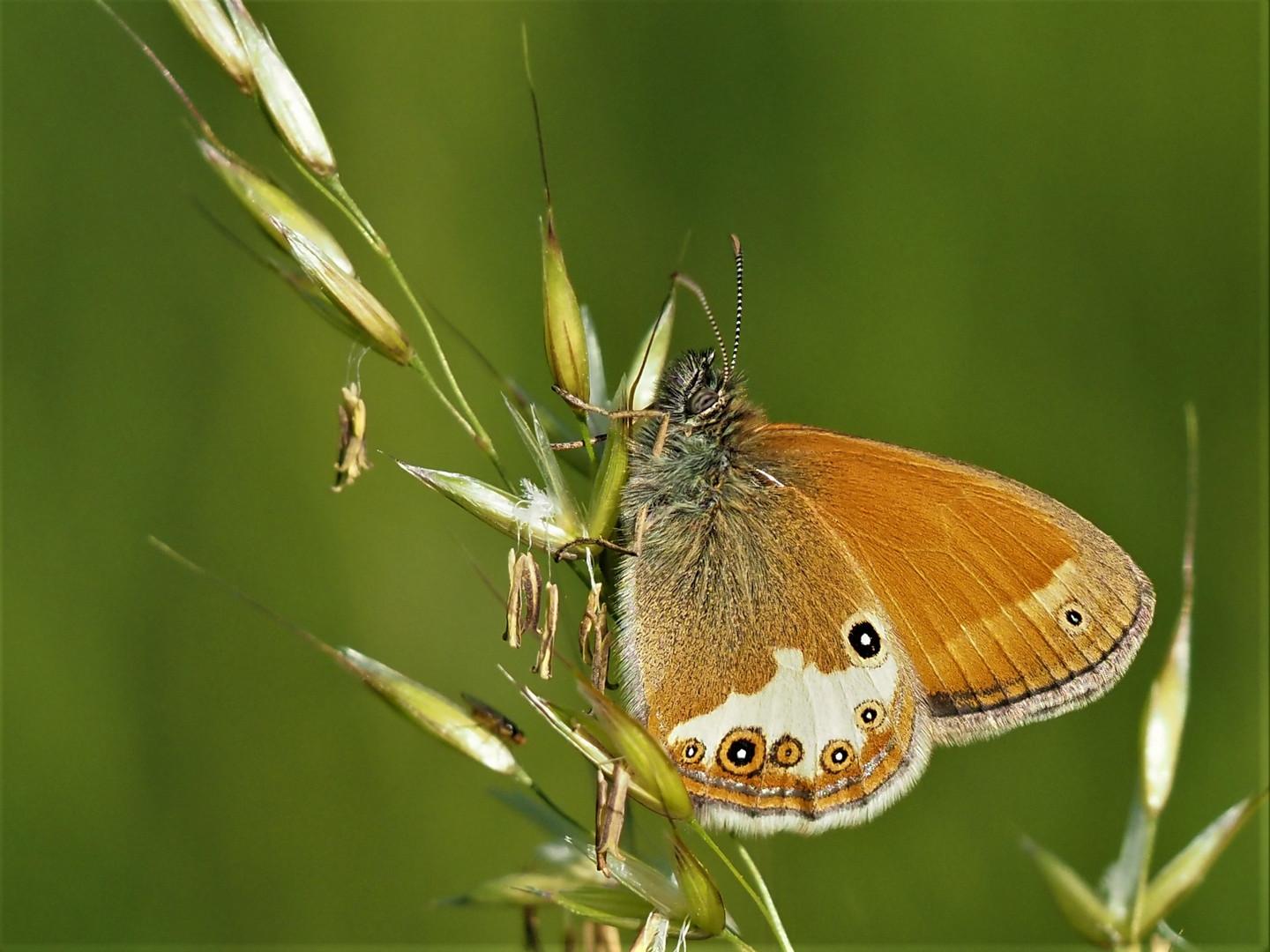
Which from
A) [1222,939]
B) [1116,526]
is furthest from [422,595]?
[1222,939]

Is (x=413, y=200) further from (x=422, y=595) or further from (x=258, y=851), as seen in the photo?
(x=258, y=851)

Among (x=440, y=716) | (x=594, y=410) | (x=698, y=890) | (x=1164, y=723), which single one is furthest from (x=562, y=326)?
(x=1164, y=723)

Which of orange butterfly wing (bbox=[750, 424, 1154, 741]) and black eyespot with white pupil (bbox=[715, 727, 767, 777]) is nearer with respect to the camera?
black eyespot with white pupil (bbox=[715, 727, 767, 777])

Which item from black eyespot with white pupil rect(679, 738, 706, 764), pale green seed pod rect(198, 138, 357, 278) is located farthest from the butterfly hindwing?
pale green seed pod rect(198, 138, 357, 278)

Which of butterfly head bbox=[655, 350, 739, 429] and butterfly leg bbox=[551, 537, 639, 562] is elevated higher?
butterfly head bbox=[655, 350, 739, 429]

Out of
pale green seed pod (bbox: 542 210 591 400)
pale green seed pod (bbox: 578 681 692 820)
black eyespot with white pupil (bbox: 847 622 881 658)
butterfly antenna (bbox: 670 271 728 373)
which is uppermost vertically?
butterfly antenna (bbox: 670 271 728 373)

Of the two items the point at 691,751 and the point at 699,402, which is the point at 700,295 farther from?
the point at 691,751

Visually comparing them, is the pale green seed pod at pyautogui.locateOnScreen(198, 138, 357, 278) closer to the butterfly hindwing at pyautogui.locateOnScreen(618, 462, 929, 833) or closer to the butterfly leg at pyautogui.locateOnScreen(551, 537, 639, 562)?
the butterfly leg at pyautogui.locateOnScreen(551, 537, 639, 562)

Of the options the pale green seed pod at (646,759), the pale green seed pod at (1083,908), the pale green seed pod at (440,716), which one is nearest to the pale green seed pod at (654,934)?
the pale green seed pod at (646,759)

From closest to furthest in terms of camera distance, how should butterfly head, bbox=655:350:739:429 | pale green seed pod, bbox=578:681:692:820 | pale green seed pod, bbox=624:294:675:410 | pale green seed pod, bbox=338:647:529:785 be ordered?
pale green seed pod, bbox=578:681:692:820, pale green seed pod, bbox=338:647:529:785, pale green seed pod, bbox=624:294:675:410, butterfly head, bbox=655:350:739:429
